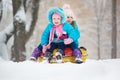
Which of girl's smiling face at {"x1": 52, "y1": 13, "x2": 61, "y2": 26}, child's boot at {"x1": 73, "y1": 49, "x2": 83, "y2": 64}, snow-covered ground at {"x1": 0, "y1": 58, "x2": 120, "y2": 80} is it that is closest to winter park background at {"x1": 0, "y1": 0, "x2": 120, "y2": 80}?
snow-covered ground at {"x1": 0, "y1": 58, "x2": 120, "y2": 80}

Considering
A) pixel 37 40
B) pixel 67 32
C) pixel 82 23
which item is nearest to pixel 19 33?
pixel 67 32

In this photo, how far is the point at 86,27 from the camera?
1091 inches

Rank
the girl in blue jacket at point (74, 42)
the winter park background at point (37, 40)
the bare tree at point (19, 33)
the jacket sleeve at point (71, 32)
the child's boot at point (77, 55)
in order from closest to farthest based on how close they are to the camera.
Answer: the winter park background at point (37, 40), the child's boot at point (77, 55), the girl in blue jacket at point (74, 42), the jacket sleeve at point (71, 32), the bare tree at point (19, 33)

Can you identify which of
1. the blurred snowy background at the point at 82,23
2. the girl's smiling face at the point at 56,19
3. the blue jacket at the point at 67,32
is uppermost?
the girl's smiling face at the point at 56,19

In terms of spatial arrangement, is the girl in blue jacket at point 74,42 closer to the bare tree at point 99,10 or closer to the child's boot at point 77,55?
the child's boot at point 77,55

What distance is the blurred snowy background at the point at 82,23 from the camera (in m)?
12.8

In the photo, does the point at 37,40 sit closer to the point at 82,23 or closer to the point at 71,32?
the point at 82,23

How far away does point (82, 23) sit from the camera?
28.0 m

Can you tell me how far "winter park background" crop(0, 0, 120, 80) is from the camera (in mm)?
4090

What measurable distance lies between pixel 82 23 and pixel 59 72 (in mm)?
23915

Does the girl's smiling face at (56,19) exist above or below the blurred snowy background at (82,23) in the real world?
above

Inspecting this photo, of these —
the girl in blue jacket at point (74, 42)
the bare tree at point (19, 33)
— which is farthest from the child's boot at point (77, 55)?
the bare tree at point (19, 33)

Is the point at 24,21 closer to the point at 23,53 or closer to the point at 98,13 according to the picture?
the point at 23,53

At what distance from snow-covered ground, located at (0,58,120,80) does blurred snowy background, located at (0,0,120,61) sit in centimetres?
806
